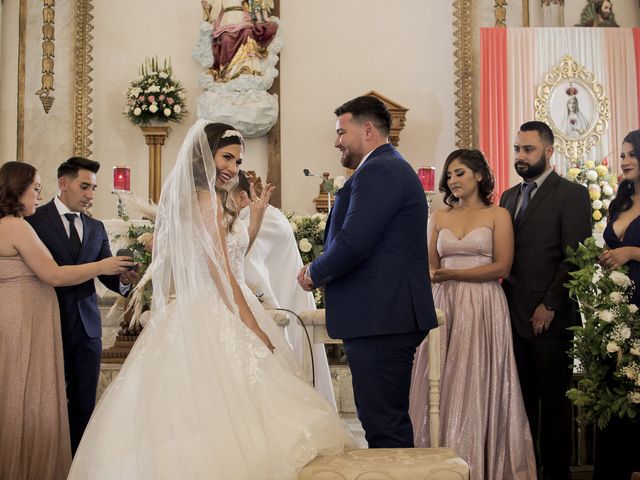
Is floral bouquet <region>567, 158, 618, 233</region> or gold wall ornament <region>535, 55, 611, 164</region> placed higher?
gold wall ornament <region>535, 55, 611, 164</region>

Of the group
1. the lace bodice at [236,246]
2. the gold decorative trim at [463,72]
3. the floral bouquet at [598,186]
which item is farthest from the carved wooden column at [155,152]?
the lace bodice at [236,246]

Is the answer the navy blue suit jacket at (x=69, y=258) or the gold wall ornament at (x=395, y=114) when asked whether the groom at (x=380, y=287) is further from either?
the gold wall ornament at (x=395, y=114)

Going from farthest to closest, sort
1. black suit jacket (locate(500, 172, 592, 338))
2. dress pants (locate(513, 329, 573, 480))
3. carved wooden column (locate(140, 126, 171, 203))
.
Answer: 1. carved wooden column (locate(140, 126, 171, 203))
2. black suit jacket (locate(500, 172, 592, 338))
3. dress pants (locate(513, 329, 573, 480))

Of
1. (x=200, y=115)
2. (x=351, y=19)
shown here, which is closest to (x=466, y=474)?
(x=200, y=115)

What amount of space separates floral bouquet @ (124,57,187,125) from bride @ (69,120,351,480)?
5.22 m

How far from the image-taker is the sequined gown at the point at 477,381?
405 centimetres

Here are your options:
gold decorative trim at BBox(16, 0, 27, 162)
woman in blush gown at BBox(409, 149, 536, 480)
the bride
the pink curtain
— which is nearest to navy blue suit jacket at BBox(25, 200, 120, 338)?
the bride

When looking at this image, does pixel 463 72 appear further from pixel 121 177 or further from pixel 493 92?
pixel 121 177

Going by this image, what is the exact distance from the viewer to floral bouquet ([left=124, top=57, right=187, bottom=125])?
334 inches

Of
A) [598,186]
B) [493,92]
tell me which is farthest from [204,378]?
[493,92]

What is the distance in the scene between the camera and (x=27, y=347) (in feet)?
13.1

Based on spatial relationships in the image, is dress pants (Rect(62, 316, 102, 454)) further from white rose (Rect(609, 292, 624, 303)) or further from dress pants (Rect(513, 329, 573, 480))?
white rose (Rect(609, 292, 624, 303))

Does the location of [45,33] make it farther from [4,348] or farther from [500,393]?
[500,393]

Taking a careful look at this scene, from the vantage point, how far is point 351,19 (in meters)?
9.09
